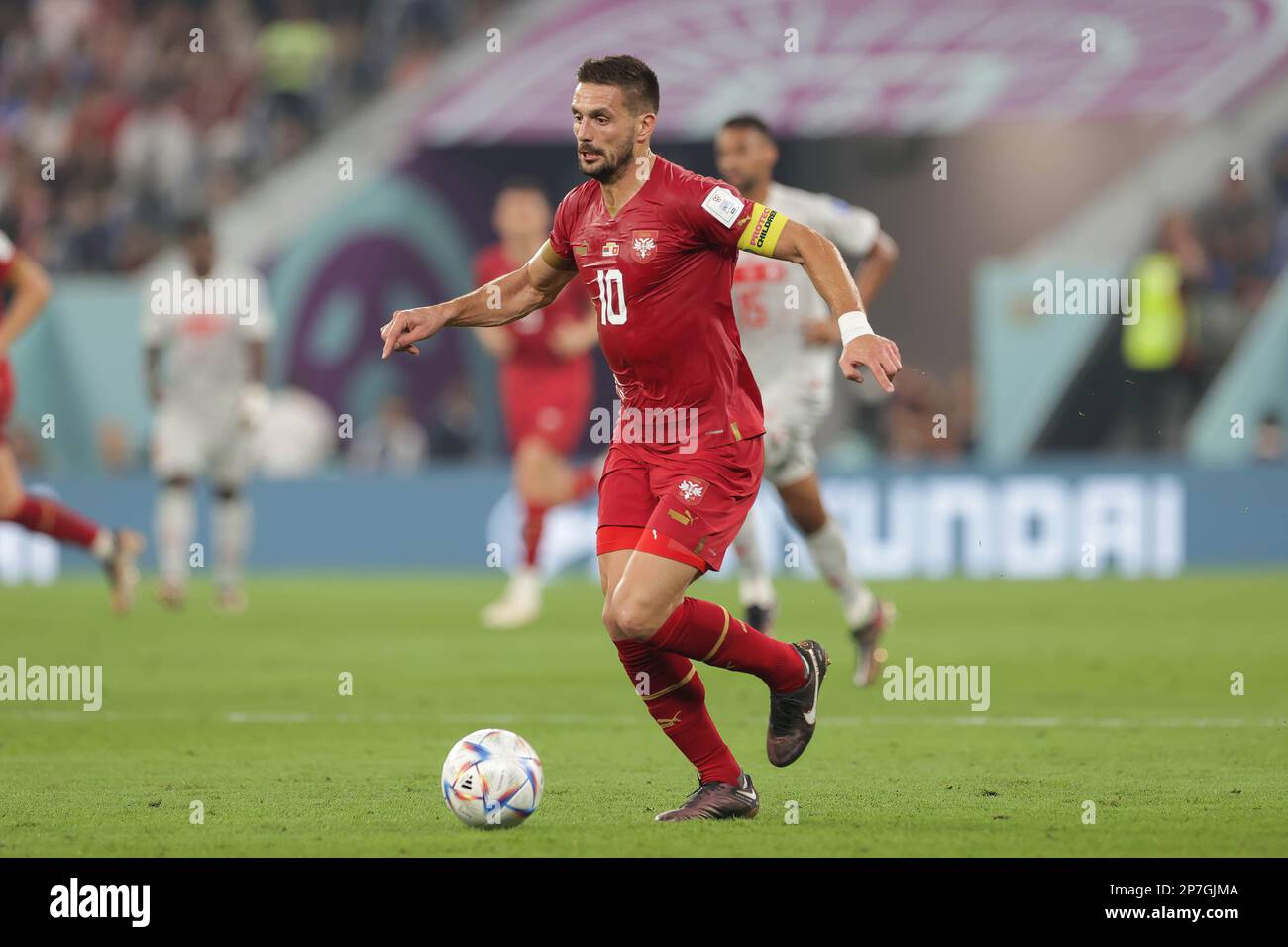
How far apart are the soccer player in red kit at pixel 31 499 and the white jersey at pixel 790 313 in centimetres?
374

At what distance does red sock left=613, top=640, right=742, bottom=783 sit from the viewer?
6.04 meters

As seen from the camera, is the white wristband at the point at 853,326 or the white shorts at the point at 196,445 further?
the white shorts at the point at 196,445

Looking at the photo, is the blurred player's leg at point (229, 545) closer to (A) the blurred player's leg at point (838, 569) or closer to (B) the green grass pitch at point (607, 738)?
(B) the green grass pitch at point (607, 738)

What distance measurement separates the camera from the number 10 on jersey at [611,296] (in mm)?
6008

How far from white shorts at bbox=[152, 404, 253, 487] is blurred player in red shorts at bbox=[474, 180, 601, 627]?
2.13 meters

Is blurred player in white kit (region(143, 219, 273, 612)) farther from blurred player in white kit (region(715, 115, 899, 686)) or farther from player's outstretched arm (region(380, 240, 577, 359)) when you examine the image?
player's outstretched arm (region(380, 240, 577, 359))

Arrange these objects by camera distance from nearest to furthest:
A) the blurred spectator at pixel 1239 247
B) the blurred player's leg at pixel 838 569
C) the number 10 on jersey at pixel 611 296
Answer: the number 10 on jersey at pixel 611 296
the blurred player's leg at pixel 838 569
the blurred spectator at pixel 1239 247

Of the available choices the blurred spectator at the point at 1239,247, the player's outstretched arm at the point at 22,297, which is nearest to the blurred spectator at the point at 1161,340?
the blurred spectator at the point at 1239,247

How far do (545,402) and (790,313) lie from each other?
147 inches

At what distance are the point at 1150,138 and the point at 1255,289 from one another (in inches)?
104
